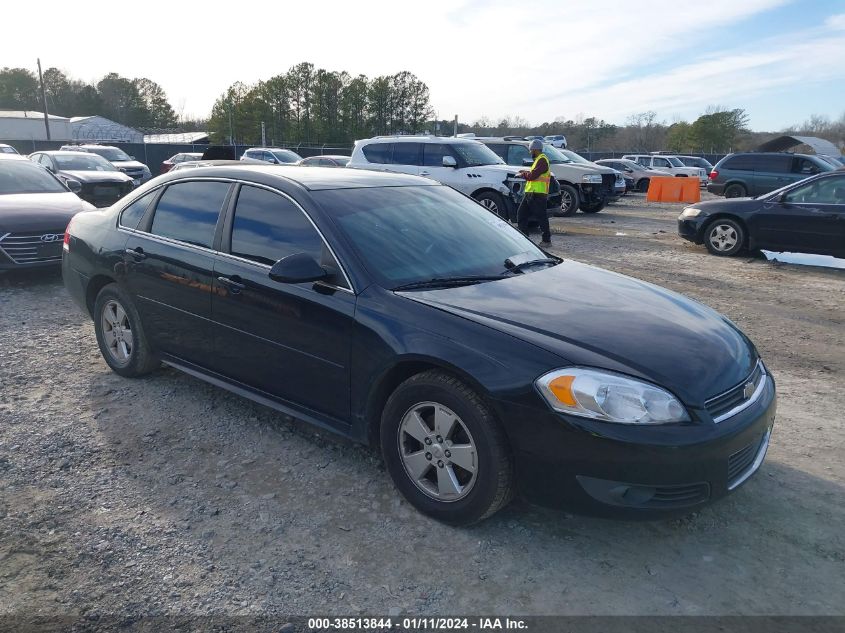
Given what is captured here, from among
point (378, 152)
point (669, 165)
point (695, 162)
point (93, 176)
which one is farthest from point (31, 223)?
point (695, 162)

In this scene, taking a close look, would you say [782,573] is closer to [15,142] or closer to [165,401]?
[165,401]

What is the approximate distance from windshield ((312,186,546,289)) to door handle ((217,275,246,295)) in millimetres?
665

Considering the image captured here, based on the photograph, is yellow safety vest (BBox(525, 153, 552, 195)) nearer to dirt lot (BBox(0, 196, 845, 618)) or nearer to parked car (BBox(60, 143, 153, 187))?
dirt lot (BBox(0, 196, 845, 618))

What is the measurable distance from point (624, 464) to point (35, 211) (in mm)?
7827

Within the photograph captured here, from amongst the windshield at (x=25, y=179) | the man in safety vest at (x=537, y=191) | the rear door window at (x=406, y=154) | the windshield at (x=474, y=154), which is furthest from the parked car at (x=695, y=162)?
the windshield at (x=25, y=179)

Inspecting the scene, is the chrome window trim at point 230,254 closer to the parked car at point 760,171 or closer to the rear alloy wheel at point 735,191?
the parked car at point 760,171

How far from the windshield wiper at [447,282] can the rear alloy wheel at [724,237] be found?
8762mm

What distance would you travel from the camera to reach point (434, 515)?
3.11 m

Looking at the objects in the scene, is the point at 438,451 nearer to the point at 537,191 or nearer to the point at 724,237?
the point at 537,191

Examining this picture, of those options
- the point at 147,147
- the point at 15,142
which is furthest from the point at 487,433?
the point at 15,142

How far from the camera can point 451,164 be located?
13711 millimetres

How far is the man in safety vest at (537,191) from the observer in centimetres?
1130

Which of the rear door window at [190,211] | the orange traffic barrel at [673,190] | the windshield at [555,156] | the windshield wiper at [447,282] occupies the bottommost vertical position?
the orange traffic barrel at [673,190]

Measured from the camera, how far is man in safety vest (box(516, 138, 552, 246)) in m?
11.3
